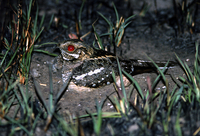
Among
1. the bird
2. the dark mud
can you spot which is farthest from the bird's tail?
the dark mud

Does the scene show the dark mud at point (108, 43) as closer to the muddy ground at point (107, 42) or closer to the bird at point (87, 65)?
the muddy ground at point (107, 42)

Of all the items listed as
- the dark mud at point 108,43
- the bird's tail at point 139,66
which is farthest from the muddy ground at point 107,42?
the bird's tail at point 139,66

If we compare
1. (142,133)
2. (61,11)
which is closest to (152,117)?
(142,133)

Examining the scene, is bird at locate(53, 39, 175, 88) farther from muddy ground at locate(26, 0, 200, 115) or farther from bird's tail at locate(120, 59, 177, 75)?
muddy ground at locate(26, 0, 200, 115)

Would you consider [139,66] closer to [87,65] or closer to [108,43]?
[87,65]

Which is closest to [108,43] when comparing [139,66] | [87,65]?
[139,66]
